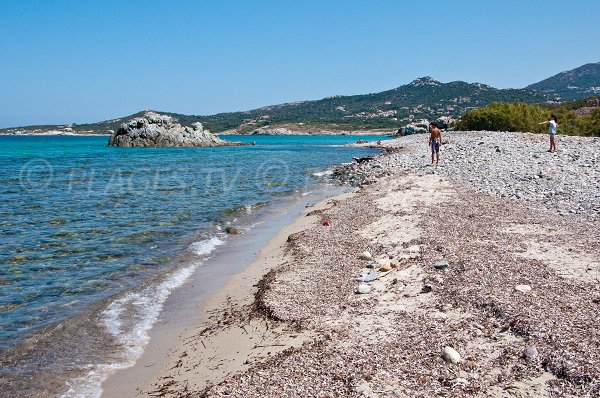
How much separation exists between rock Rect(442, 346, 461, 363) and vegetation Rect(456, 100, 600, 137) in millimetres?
50223

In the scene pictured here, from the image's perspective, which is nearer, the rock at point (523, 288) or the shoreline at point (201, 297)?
the shoreline at point (201, 297)

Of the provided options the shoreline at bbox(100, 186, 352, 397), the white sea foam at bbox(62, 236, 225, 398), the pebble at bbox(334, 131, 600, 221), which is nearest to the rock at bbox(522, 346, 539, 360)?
the shoreline at bbox(100, 186, 352, 397)

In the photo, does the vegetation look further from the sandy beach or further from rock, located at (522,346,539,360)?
rock, located at (522,346,539,360)

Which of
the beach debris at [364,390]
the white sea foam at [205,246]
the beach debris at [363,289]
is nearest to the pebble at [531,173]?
the beach debris at [363,289]

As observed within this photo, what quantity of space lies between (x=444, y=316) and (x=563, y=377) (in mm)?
1981

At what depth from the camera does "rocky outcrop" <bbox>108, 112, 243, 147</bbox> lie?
9494 cm

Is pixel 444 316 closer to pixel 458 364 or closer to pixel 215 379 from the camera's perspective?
pixel 458 364

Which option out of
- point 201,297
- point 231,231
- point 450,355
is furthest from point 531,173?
point 450,355

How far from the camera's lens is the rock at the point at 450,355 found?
5301mm

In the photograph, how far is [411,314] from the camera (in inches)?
271

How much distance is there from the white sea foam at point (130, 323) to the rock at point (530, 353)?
5.54 meters

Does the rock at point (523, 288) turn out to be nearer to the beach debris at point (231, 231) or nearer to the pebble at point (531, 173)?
the pebble at point (531, 173)

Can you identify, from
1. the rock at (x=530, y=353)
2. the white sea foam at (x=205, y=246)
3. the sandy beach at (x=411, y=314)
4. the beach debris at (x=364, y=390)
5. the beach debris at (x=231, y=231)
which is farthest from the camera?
the beach debris at (x=231, y=231)

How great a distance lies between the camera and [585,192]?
1515 cm
